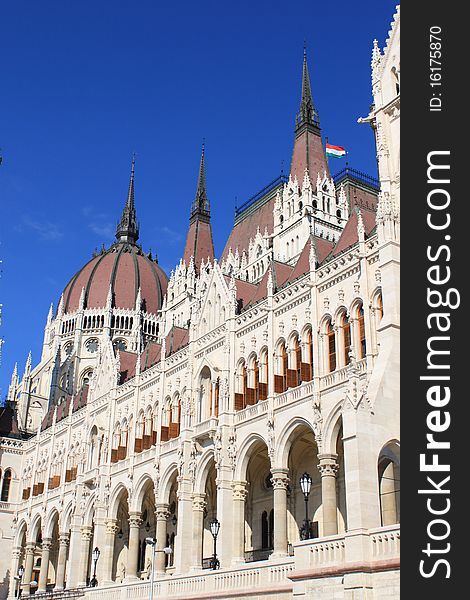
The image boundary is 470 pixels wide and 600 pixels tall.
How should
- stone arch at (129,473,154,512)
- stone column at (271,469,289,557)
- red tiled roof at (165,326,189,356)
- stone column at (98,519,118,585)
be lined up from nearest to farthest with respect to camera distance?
stone column at (271,469,289,557)
stone arch at (129,473,154,512)
stone column at (98,519,118,585)
red tiled roof at (165,326,189,356)

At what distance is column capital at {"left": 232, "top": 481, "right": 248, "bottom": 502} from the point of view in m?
38.0

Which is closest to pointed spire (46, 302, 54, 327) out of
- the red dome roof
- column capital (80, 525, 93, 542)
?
the red dome roof

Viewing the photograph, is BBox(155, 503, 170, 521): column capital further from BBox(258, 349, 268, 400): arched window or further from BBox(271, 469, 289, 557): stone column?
BBox(271, 469, 289, 557): stone column

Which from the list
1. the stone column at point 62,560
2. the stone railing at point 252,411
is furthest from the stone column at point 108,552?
the stone railing at point 252,411

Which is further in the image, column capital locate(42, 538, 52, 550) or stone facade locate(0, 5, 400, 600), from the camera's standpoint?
column capital locate(42, 538, 52, 550)

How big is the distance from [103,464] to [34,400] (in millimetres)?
33513

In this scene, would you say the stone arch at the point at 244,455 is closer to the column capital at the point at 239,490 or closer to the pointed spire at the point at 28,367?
the column capital at the point at 239,490

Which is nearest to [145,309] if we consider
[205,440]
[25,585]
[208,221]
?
[208,221]

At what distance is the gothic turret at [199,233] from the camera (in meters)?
76.6

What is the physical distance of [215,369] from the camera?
4297 centimetres

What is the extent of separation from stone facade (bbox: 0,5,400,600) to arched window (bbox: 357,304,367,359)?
0.05m

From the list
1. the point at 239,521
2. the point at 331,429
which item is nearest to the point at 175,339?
the point at 239,521

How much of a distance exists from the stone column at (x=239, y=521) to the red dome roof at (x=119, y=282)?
5577 centimetres

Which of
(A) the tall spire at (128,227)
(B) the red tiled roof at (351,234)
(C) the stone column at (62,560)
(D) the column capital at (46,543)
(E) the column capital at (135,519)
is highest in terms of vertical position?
(A) the tall spire at (128,227)
